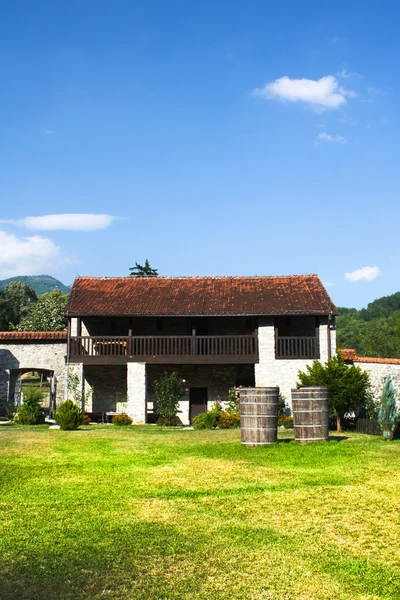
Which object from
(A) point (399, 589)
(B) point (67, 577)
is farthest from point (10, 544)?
(A) point (399, 589)

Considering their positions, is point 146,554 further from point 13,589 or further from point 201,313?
point 201,313

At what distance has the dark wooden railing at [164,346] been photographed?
26.2 m

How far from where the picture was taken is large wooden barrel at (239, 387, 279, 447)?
1391cm

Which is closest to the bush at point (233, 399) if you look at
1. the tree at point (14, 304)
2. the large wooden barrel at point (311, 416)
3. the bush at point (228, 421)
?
the bush at point (228, 421)

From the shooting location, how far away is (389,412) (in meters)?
16.2

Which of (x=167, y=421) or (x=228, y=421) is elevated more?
(x=228, y=421)

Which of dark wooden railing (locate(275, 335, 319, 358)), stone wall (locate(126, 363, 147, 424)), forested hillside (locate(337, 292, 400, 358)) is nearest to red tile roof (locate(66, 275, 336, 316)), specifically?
dark wooden railing (locate(275, 335, 319, 358))

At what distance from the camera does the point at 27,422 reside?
23234mm

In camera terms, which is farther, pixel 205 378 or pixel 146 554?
pixel 205 378

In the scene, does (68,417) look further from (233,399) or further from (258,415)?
(258,415)

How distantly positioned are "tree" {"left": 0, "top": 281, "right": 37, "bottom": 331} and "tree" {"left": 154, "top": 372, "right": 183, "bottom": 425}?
4479 cm

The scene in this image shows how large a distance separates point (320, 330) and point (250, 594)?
834 inches

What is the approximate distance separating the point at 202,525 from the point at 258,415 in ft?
20.7

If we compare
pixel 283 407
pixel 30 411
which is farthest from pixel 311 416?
pixel 30 411
